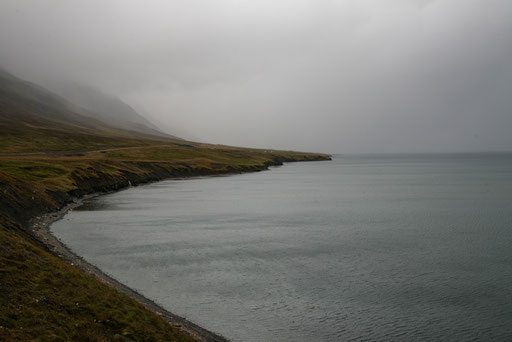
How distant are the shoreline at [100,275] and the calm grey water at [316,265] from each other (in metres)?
1.09

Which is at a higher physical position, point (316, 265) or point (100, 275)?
point (316, 265)

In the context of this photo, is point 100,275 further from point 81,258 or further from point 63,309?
point 63,309

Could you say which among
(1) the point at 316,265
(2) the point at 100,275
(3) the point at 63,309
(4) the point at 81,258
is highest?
(3) the point at 63,309

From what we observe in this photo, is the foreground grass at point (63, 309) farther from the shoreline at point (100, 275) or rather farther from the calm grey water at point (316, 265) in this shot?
the calm grey water at point (316, 265)

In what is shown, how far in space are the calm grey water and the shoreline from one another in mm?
1091

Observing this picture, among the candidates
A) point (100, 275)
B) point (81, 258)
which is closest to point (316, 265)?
point (100, 275)

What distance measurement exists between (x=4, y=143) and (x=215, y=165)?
319ft

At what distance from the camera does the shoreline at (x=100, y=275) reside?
25875 millimetres

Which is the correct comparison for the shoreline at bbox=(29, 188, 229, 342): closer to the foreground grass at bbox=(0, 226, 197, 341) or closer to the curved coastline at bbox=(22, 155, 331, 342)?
the curved coastline at bbox=(22, 155, 331, 342)

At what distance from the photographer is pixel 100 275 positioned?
118ft

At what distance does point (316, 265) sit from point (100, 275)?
21434 millimetres

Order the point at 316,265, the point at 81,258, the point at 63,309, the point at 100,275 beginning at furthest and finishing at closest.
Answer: the point at 81,258 < the point at 316,265 < the point at 100,275 < the point at 63,309

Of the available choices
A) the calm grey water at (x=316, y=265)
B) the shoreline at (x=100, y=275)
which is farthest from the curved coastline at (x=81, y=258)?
the calm grey water at (x=316, y=265)

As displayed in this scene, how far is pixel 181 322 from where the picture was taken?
89.3 ft
